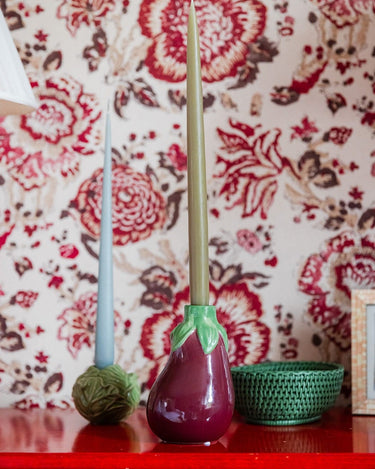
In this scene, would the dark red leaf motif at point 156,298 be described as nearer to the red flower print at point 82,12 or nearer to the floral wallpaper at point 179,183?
the floral wallpaper at point 179,183

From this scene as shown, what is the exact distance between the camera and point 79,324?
3.20 ft

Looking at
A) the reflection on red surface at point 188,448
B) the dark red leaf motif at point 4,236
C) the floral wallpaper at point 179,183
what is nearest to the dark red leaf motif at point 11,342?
the floral wallpaper at point 179,183

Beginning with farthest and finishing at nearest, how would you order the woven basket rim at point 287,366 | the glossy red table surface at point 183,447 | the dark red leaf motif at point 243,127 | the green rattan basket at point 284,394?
1. the dark red leaf motif at point 243,127
2. the woven basket rim at point 287,366
3. the green rattan basket at point 284,394
4. the glossy red table surface at point 183,447

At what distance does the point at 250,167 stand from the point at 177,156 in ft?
0.33

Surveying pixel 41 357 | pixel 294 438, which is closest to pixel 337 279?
pixel 294 438

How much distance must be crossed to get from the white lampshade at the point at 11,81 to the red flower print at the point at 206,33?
268mm

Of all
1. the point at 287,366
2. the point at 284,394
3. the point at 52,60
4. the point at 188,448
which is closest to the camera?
the point at 188,448

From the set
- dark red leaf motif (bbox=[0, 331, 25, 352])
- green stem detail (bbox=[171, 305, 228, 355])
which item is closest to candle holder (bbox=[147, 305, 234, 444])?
green stem detail (bbox=[171, 305, 228, 355])

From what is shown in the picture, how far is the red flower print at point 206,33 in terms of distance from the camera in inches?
38.9

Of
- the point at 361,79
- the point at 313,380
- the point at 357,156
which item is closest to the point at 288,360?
the point at 313,380

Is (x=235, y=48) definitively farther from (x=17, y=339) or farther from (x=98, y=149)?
(x=17, y=339)

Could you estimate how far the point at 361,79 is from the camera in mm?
979

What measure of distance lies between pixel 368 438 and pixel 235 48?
0.54 metres

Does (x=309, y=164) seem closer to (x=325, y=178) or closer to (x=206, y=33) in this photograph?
(x=325, y=178)
